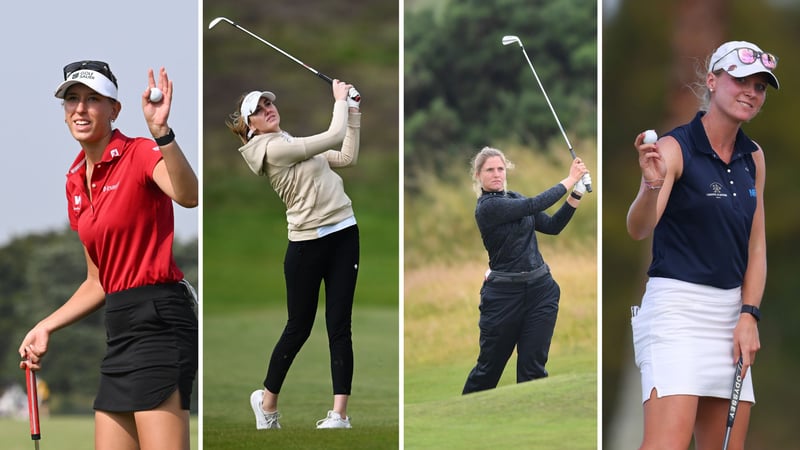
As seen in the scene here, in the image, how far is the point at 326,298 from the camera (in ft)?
18.8

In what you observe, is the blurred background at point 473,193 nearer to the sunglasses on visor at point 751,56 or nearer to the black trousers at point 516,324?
the black trousers at point 516,324

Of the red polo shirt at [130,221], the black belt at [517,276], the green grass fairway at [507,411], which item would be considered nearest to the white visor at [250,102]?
the black belt at [517,276]

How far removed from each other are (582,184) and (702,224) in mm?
2068

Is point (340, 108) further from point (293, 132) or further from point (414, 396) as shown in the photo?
point (414, 396)

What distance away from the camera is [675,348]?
3.92 meters

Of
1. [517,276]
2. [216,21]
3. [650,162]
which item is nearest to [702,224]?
[650,162]

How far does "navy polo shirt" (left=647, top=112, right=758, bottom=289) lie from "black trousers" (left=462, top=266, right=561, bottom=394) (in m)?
2.02

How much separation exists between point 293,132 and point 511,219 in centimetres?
108

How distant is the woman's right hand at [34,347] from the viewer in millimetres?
4062

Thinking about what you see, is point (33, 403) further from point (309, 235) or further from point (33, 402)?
point (309, 235)

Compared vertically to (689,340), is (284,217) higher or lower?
higher

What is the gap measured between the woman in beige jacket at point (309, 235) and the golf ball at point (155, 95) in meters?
1.89

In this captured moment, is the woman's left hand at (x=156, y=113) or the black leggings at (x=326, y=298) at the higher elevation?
the woman's left hand at (x=156, y=113)

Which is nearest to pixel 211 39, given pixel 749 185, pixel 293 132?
pixel 293 132
